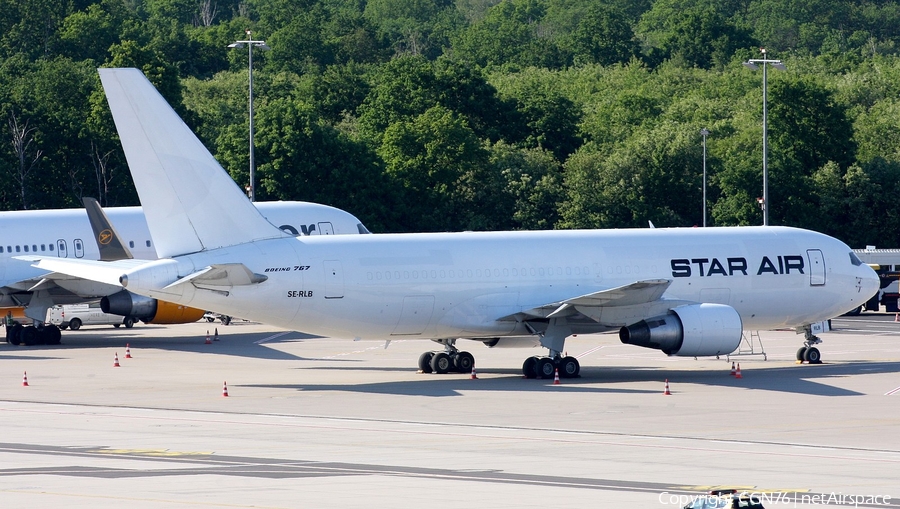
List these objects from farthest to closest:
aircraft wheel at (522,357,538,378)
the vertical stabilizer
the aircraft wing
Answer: aircraft wheel at (522,357,538,378) < the aircraft wing < the vertical stabilizer

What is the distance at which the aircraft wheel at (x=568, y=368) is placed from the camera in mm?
39250

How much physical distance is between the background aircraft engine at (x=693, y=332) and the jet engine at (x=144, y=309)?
18.9m

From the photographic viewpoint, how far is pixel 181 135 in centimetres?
3612

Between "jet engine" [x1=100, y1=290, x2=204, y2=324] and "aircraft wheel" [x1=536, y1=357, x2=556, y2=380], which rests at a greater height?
"jet engine" [x1=100, y1=290, x2=204, y2=324]

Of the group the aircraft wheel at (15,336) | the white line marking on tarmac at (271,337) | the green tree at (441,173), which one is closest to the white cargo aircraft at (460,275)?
the aircraft wheel at (15,336)

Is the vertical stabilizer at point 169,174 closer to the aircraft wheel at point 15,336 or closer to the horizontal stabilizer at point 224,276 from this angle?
the horizontal stabilizer at point 224,276

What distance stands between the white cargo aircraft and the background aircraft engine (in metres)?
0.04

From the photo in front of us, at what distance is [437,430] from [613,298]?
10.5 metres

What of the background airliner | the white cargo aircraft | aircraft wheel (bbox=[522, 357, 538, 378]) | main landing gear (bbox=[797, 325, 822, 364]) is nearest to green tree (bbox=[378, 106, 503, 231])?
the background airliner

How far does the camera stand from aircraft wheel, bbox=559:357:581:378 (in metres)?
39.2

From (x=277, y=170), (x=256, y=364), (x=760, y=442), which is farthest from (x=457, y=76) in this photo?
(x=760, y=442)

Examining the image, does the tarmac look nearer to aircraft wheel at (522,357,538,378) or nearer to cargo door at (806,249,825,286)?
aircraft wheel at (522,357,538,378)

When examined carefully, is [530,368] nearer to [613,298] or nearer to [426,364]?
[613,298]

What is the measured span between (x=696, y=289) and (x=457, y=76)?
237ft
